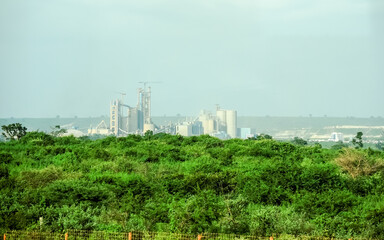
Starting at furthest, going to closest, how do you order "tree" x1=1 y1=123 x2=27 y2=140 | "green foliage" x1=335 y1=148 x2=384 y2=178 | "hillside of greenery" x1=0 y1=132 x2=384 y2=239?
"tree" x1=1 y1=123 x2=27 y2=140, "green foliage" x1=335 y1=148 x2=384 y2=178, "hillside of greenery" x1=0 y1=132 x2=384 y2=239

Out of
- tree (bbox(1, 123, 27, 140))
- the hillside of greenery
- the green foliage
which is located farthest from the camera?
tree (bbox(1, 123, 27, 140))

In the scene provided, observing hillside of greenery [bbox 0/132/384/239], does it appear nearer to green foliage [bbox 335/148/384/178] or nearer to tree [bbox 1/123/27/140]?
green foliage [bbox 335/148/384/178]

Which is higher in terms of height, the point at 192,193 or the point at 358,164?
the point at 358,164

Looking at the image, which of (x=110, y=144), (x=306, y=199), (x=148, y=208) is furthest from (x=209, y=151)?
(x=148, y=208)

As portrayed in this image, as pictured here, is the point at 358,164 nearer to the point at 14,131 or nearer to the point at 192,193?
the point at 192,193

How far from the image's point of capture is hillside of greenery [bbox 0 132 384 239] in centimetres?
1855

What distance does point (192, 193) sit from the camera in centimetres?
3002

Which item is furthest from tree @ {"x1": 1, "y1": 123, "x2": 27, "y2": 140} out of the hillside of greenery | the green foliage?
the green foliage

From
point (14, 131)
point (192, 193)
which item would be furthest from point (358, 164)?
point (14, 131)

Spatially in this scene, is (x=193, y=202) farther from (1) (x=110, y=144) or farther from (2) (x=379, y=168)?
(1) (x=110, y=144)

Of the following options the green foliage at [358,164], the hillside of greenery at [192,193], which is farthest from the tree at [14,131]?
the green foliage at [358,164]

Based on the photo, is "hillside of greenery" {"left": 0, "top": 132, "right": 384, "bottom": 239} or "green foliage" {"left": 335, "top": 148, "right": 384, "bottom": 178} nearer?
"hillside of greenery" {"left": 0, "top": 132, "right": 384, "bottom": 239}

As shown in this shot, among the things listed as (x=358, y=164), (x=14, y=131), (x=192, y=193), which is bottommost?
(x=192, y=193)

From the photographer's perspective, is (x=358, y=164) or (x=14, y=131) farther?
(x=14, y=131)
